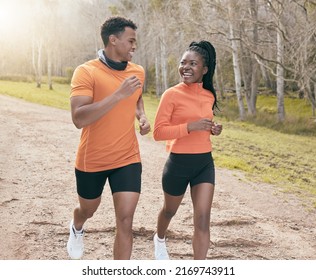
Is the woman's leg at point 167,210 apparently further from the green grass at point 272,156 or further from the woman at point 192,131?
the green grass at point 272,156

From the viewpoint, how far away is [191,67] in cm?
367

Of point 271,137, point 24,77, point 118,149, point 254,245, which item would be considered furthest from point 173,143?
point 24,77

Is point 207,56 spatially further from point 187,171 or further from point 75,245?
point 75,245

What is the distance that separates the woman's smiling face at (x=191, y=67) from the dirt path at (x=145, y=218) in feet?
5.85

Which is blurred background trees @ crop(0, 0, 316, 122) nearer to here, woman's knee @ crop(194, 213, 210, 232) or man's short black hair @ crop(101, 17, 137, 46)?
man's short black hair @ crop(101, 17, 137, 46)

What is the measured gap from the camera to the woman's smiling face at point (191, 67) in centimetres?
366

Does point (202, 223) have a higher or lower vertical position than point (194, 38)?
lower

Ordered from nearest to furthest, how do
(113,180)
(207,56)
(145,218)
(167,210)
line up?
(113,180), (207,56), (167,210), (145,218)

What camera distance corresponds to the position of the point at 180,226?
516 centimetres

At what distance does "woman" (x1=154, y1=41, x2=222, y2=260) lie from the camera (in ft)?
11.6

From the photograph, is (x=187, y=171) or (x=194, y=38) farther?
(x=194, y=38)

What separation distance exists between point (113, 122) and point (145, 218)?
242cm

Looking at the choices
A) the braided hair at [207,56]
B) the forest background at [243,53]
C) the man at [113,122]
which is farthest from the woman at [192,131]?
the forest background at [243,53]

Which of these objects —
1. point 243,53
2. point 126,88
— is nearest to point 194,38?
point 243,53
